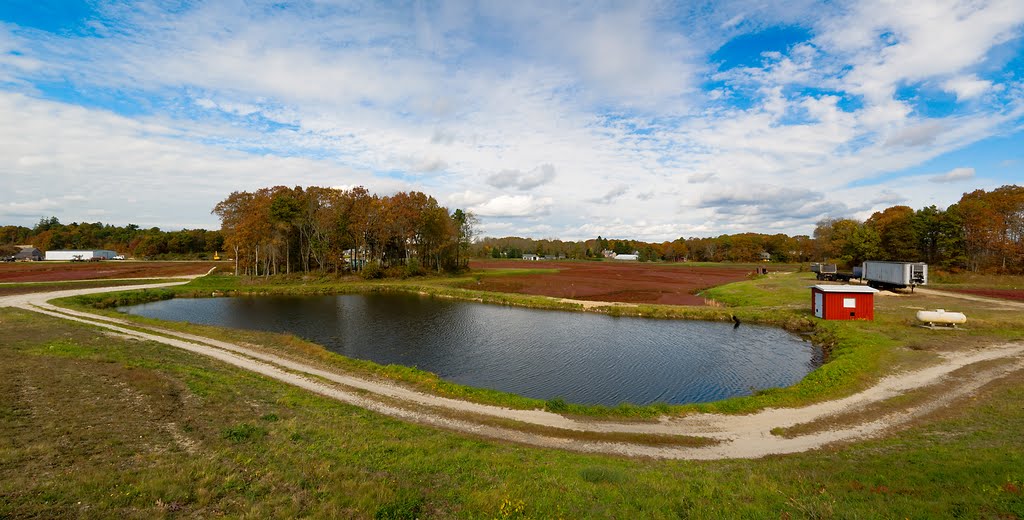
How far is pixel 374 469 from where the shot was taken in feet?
35.0

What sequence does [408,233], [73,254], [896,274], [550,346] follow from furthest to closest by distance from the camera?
[73,254] < [408,233] < [896,274] < [550,346]

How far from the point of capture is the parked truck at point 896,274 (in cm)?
5066

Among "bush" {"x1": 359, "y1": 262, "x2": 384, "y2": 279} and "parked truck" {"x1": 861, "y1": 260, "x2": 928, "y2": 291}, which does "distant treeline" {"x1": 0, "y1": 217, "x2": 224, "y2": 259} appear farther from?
"parked truck" {"x1": 861, "y1": 260, "x2": 928, "y2": 291}

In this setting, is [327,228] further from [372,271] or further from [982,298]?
[982,298]

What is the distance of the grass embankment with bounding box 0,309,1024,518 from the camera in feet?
26.5

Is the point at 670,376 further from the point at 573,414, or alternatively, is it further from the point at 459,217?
the point at 459,217

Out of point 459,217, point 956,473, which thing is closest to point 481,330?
point 956,473

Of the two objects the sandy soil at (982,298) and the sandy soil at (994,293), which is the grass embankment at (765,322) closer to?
the sandy soil at (982,298)

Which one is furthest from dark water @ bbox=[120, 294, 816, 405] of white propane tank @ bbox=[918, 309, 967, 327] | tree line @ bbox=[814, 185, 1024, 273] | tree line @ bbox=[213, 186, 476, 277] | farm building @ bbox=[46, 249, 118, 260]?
farm building @ bbox=[46, 249, 118, 260]

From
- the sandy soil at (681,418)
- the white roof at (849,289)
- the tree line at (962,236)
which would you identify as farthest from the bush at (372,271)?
the tree line at (962,236)

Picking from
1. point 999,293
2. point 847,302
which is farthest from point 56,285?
point 999,293

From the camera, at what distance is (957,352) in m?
25.1

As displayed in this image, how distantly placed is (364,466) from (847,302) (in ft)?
140

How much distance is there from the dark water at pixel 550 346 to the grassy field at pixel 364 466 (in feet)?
22.1
